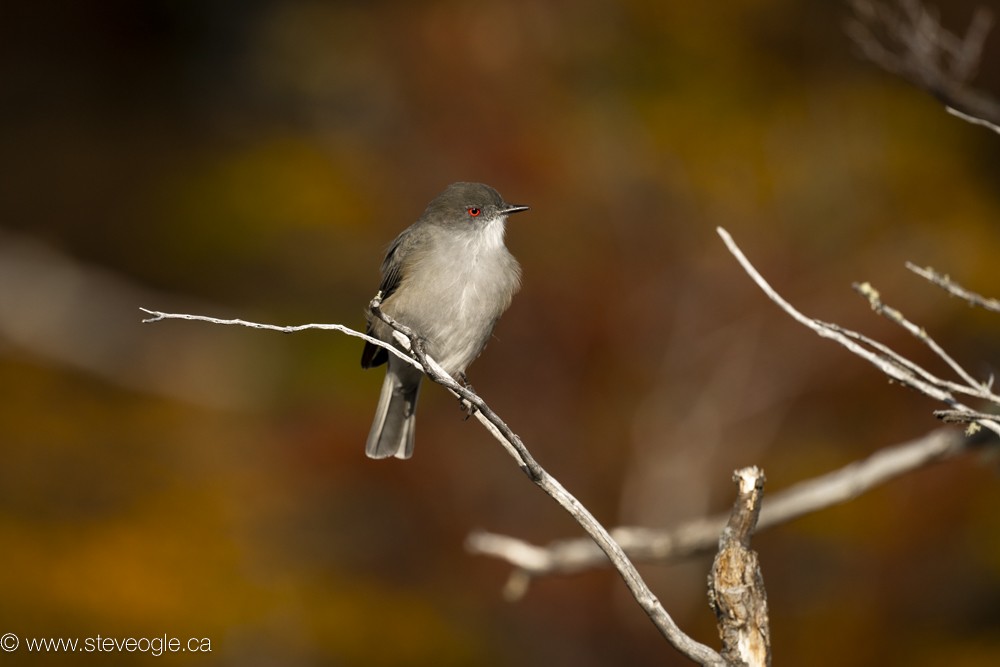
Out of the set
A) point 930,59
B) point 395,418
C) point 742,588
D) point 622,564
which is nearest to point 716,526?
point 395,418

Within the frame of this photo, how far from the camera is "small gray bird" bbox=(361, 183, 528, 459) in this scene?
5.01 meters

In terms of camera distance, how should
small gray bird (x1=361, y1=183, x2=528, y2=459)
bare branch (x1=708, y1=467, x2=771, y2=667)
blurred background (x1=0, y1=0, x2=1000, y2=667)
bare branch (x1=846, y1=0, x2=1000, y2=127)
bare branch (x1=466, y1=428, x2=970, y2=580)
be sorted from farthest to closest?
1. blurred background (x1=0, y1=0, x2=1000, y2=667)
2. small gray bird (x1=361, y1=183, x2=528, y2=459)
3. bare branch (x1=466, y1=428, x2=970, y2=580)
4. bare branch (x1=846, y1=0, x2=1000, y2=127)
5. bare branch (x1=708, y1=467, x2=771, y2=667)

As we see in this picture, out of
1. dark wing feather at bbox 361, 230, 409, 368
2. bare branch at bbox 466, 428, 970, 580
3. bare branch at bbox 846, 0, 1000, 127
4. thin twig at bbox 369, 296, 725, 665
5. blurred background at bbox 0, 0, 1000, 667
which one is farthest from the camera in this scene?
blurred background at bbox 0, 0, 1000, 667

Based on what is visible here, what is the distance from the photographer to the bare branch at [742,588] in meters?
3.07

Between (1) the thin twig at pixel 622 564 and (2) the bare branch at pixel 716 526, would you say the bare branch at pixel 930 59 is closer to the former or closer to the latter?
(2) the bare branch at pixel 716 526

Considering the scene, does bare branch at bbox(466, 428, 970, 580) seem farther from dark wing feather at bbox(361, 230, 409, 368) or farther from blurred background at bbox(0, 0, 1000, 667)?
blurred background at bbox(0, 0, 1000, 667)

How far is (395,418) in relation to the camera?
5465 mm

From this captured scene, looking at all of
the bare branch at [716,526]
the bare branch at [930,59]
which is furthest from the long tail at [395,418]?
the bare branch at [930,59]

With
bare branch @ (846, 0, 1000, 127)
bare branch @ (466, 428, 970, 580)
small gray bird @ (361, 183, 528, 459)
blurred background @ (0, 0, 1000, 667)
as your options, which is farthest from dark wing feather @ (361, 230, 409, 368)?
Result: blurred background @ (0, 0, 1000, 667)

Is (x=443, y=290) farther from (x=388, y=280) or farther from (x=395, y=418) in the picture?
(x=395, y=418)

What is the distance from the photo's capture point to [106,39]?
1678 centimetres

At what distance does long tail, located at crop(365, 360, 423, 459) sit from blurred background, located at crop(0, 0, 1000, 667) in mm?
2999

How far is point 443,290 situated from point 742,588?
93.3 inches

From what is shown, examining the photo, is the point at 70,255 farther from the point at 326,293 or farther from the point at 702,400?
the point at 702,400
